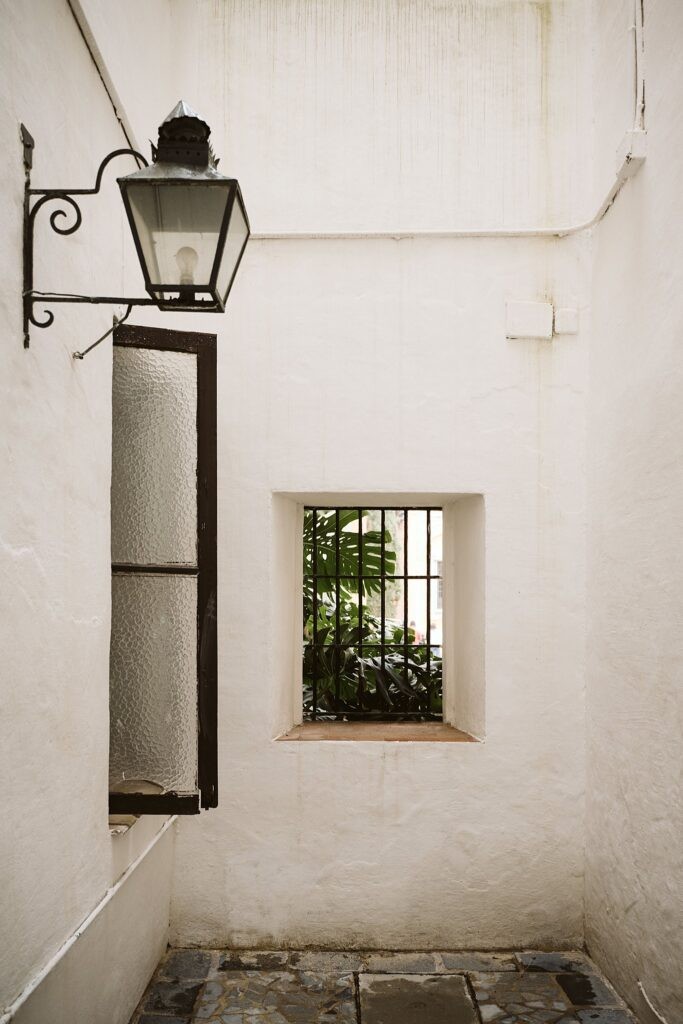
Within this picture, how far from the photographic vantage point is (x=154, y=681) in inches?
156

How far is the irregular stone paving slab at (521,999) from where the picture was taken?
161 inches

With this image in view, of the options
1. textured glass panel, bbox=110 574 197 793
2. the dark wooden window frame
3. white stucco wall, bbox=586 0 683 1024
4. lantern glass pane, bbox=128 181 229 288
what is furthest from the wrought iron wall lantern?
white stucco wall, bbox=586 0 683 1024

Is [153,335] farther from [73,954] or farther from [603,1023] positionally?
[603,1023]

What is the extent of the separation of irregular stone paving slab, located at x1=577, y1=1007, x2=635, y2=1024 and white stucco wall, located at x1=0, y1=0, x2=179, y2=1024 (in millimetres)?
2179

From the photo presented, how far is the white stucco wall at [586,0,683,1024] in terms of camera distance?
3.73 metres

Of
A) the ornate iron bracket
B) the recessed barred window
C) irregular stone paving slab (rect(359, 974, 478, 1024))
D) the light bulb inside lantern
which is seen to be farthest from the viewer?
the recessed barred window

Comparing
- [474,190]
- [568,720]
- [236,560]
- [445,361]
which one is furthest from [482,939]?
[474,190]

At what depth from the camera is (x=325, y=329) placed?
507cm

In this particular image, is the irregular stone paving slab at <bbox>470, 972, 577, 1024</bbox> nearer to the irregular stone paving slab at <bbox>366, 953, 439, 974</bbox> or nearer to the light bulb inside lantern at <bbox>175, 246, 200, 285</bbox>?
the irregular stone paving slab at <bbox>366, 953, 439, 974</bbox>

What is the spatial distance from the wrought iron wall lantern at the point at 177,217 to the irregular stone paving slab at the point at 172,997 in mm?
3353

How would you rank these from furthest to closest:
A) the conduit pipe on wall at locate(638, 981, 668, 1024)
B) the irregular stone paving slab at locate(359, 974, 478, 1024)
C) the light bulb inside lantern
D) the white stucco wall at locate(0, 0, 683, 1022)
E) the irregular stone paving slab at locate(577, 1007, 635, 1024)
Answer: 1. the white stucco wall at locate(0, 0, 683, 1022)
2. the irregular stone paving slab at locate(359, 974, 478, 1024)
3. the irregular stone paving slab at locate(577, 1007, 635, 1024)
4. the conduit pipe on wall at locate(638, 981, 668, 1024)
5. the light bulb inside lantern

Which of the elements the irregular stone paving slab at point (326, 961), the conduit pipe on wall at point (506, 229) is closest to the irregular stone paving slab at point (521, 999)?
the irregular stone paving slab at point (326, 961)

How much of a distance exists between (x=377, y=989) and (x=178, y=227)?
386 centimetres

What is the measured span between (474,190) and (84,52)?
2504 mm
